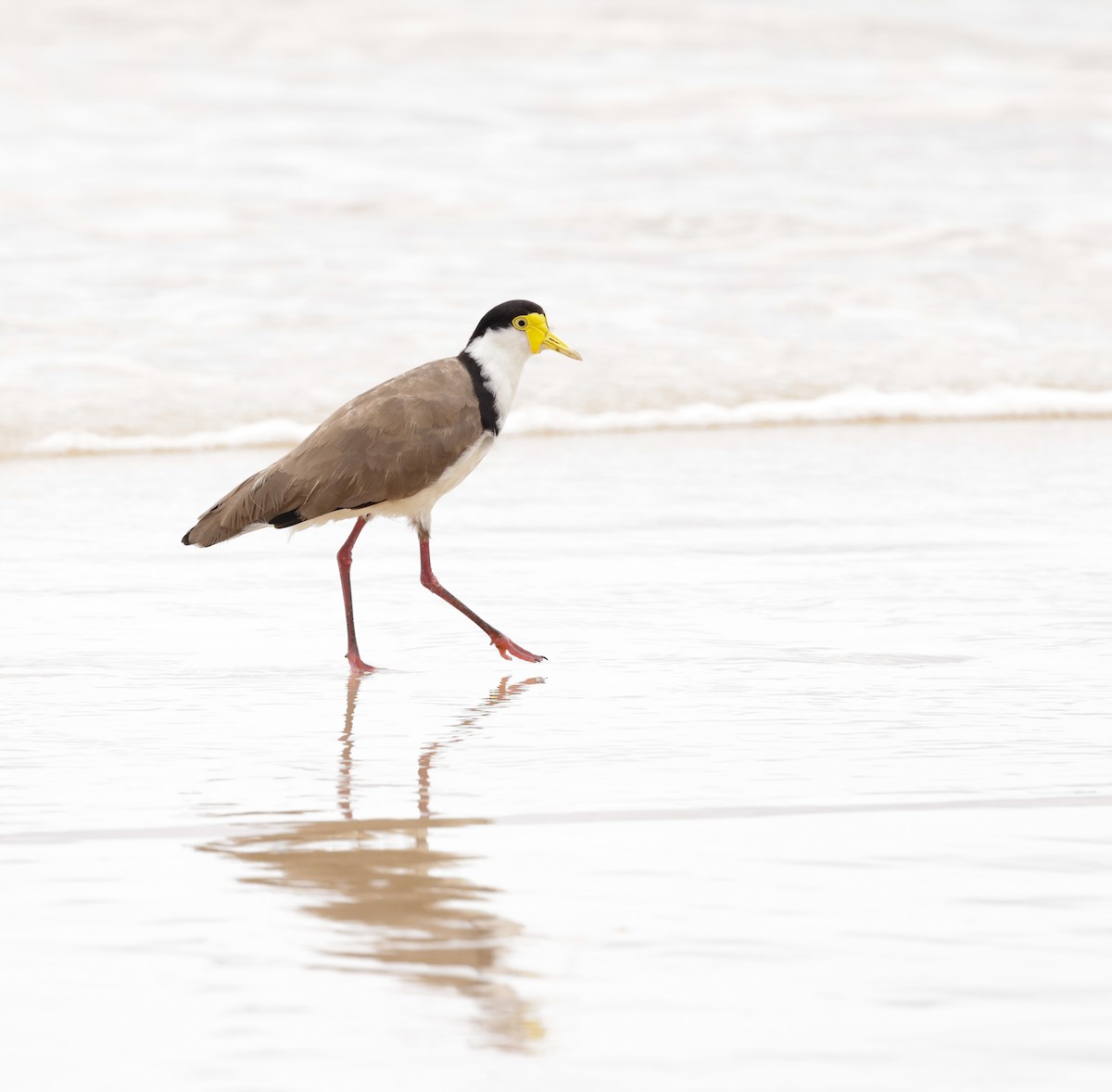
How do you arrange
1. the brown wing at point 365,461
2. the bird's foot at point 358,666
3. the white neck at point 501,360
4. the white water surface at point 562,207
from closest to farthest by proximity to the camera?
the bird's foot at point 358,666, the brown wing at point 365,461, the white neck at point 501,360, the white water surface at point 562,207

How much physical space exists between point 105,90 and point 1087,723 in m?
18.1

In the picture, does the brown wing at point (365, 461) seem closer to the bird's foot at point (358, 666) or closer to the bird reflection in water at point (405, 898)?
the bird's foot at point (358, 666)

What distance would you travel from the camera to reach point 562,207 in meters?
17.9

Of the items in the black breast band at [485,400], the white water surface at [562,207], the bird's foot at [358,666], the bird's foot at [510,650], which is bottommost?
the bird's foot at [358,666]

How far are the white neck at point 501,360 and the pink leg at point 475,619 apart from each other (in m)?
0.50

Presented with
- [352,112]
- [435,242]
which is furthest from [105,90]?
[435,242]

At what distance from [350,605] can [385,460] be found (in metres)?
0.53

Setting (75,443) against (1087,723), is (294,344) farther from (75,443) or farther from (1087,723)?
(1087,723)

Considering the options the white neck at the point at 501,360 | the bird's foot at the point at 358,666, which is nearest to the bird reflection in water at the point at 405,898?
the bird's foot at the point at 358,666

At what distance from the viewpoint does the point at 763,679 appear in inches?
220

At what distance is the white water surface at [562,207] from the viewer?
42.7ft

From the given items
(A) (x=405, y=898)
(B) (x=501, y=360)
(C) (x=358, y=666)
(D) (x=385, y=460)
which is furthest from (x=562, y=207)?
(A) (x=405, y=898)

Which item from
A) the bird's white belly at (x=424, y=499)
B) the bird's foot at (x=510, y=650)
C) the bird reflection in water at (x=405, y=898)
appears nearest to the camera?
the bird reflection in water at (x=405, y=898)

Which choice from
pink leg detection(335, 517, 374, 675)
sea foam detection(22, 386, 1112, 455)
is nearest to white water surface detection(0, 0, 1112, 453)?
sea foam detection(22, 386, 1112, 455)
